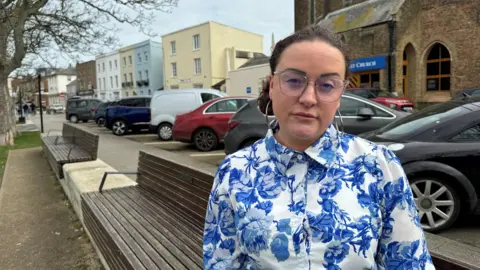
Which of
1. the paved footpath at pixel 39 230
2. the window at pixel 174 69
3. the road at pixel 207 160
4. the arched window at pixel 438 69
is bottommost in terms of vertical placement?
the paved footpath at pixel 39 230

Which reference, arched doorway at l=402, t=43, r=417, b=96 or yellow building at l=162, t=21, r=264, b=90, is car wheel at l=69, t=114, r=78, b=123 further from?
arched doorway at l=402, t=43, r=417, b=96

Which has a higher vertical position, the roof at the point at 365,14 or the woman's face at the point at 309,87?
the roof at the point at 365,14

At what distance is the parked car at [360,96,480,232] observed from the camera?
4020 millimetres

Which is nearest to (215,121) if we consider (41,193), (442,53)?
(41,193)

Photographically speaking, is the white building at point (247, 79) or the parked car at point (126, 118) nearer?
the parked car at point (126, 118)

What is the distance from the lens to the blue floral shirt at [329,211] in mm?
1292

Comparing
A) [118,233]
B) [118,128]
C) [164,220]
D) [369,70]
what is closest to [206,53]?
[369,70]

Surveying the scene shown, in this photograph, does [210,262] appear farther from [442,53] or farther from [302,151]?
[442,53]

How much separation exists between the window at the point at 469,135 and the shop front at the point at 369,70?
1468cm

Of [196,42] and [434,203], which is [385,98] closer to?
[434,203]

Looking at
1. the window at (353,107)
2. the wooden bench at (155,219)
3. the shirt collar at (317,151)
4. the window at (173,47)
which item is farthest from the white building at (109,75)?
the shirt collar at (317,151)

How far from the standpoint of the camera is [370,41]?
19562mm

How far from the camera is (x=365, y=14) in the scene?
798 inches

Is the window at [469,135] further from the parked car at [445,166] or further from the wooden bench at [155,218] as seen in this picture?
the wooden bench at [155,218]
